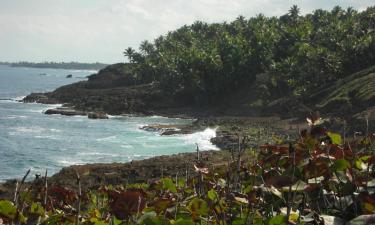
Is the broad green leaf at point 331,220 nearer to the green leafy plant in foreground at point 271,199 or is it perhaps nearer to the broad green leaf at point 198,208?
the green leafy plant in foreground at point 271,199

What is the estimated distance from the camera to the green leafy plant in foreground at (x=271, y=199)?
1909mm

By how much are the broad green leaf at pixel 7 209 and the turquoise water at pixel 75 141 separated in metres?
31.0

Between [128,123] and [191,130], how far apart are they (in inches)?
429

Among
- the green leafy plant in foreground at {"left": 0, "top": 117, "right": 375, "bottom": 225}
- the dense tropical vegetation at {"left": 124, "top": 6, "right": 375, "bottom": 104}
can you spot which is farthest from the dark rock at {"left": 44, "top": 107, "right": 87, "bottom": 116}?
the green leafy plant in foreground at {"left": 0, "top": 117, "right": 375, "bottom": 225}

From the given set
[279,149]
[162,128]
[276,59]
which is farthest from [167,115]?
[279,149]

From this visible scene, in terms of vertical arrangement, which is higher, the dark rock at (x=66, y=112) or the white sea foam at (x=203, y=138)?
the dark rock at (x=66, y=112)

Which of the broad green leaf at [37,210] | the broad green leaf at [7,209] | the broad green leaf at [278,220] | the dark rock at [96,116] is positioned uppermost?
the broad green leaf at [7,209]

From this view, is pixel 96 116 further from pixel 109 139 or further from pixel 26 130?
pixel 109 139

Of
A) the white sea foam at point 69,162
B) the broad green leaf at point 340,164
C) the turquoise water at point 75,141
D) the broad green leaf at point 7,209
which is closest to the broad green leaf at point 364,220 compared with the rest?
the broad green leaf at point 340,164

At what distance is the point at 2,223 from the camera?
6.52 ft

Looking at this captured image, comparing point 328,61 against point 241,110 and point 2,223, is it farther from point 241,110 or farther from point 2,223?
point 2,223

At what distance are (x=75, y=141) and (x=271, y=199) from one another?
44018mm

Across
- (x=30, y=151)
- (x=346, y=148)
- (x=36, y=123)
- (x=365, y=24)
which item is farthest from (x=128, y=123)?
(x=346, y=148)

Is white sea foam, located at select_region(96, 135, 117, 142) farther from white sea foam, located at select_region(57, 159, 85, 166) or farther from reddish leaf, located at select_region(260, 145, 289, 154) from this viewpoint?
reddish leaf, located at select_region(260, 145, 289, 154)
